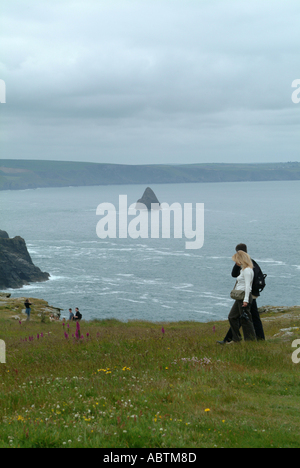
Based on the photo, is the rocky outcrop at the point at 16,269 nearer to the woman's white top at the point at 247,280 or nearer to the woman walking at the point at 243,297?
the woman walking at the point at 243,297

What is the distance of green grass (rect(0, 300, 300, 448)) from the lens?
536 centimetres

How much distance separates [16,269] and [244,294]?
262ft

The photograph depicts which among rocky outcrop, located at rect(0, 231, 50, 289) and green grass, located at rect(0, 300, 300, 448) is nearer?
green grass, located at rect(0, 300, 300, 448)

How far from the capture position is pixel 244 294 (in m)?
10.6

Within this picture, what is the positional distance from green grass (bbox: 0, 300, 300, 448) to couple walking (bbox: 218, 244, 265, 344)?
565 millimetres

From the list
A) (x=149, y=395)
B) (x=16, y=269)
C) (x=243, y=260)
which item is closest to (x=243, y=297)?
(x=243, y=260)

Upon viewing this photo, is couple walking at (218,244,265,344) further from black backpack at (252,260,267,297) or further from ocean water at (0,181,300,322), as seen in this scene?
ocean water at (0,181,300,322)

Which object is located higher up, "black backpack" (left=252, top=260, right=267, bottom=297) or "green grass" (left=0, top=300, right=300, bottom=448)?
"black backpack" (left=252, top=260, right=267, bottom=297)

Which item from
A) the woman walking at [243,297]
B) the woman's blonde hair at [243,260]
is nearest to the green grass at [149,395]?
the woman walking at [243,297]

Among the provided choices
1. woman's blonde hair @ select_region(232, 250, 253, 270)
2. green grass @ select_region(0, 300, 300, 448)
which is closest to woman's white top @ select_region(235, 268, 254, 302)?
woman's blonde hair @ select_region(232, 250, 253, 270)

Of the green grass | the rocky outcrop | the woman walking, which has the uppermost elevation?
the woman walking

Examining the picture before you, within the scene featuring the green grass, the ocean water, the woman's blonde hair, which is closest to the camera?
the green grass

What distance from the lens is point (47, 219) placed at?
176 metres
